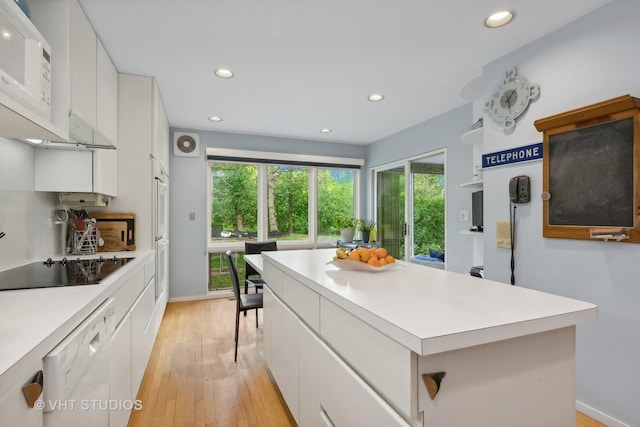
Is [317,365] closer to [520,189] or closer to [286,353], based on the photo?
[286,353]

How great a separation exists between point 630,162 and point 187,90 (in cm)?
350

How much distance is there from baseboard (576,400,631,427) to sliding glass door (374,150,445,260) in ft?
7.26

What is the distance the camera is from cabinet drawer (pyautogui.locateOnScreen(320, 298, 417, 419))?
0.76 meters

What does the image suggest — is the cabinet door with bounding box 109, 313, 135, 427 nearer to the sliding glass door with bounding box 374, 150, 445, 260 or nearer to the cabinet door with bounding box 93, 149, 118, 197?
the cabinet door with bounding box 93, 149, 118, 197

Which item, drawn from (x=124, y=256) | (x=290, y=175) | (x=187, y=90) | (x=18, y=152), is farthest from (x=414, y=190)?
(x=18, y=152)

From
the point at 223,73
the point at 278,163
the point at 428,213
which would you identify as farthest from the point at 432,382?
the point at 278,163

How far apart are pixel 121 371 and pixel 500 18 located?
3.01 metres

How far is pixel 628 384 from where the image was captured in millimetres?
1771

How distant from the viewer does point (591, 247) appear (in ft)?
6.28

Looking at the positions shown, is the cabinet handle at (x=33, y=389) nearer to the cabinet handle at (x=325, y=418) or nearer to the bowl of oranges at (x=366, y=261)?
the cabinet handle at (x=325, y=418)

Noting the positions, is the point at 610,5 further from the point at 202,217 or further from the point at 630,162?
the point at 202,217

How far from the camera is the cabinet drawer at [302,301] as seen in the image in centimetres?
137

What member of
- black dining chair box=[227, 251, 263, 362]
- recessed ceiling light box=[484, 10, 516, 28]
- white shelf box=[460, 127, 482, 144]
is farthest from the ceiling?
black dining chair box=[227, 251, 263, 362]

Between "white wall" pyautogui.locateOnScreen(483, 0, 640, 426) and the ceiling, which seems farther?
the ceiling
